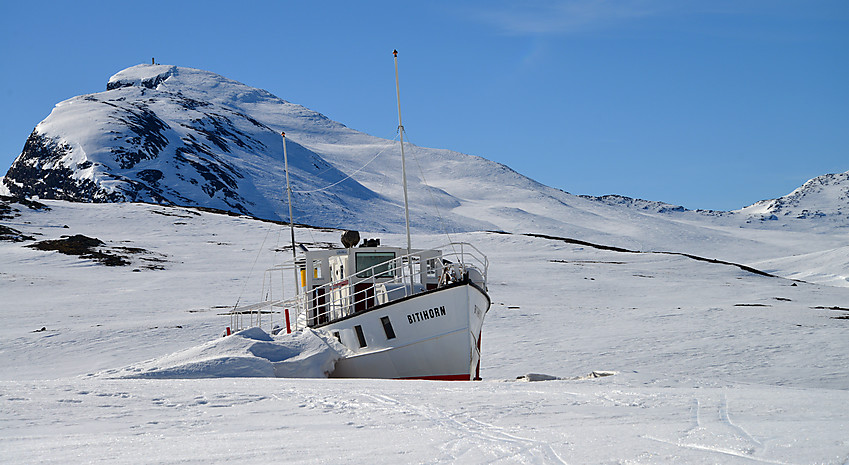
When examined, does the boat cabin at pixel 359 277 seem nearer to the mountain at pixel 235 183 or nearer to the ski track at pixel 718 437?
the ski track at pixel 718 437

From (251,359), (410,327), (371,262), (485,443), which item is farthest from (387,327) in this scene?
(485,443)

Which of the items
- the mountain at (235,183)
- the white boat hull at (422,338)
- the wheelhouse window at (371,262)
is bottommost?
the white boat hull at (422,338)

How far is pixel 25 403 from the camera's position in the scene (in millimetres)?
7840

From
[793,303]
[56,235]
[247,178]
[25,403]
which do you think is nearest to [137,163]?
[247,178]

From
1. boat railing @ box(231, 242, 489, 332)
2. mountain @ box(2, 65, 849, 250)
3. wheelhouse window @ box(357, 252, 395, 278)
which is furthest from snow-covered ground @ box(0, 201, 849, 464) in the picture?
mountain @ box(2, 65, 849, 250)

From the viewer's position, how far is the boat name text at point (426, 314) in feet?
55.1

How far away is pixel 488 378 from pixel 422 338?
2.84 meters

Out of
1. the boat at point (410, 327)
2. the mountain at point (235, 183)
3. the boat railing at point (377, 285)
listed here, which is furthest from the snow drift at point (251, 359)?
the mountain at point (235, 183)

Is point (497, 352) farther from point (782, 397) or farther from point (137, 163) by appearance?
point (137, 163)

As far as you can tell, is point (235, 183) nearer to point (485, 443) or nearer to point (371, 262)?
point (371, 262)

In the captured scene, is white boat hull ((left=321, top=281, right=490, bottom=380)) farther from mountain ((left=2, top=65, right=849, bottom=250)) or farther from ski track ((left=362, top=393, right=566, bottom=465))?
mountain ((left=2, top=65, right=849, bottom=250))

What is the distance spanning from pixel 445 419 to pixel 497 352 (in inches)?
583

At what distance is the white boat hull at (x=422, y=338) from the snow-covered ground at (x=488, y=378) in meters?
A: 2.62

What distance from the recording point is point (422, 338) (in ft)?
55.7
